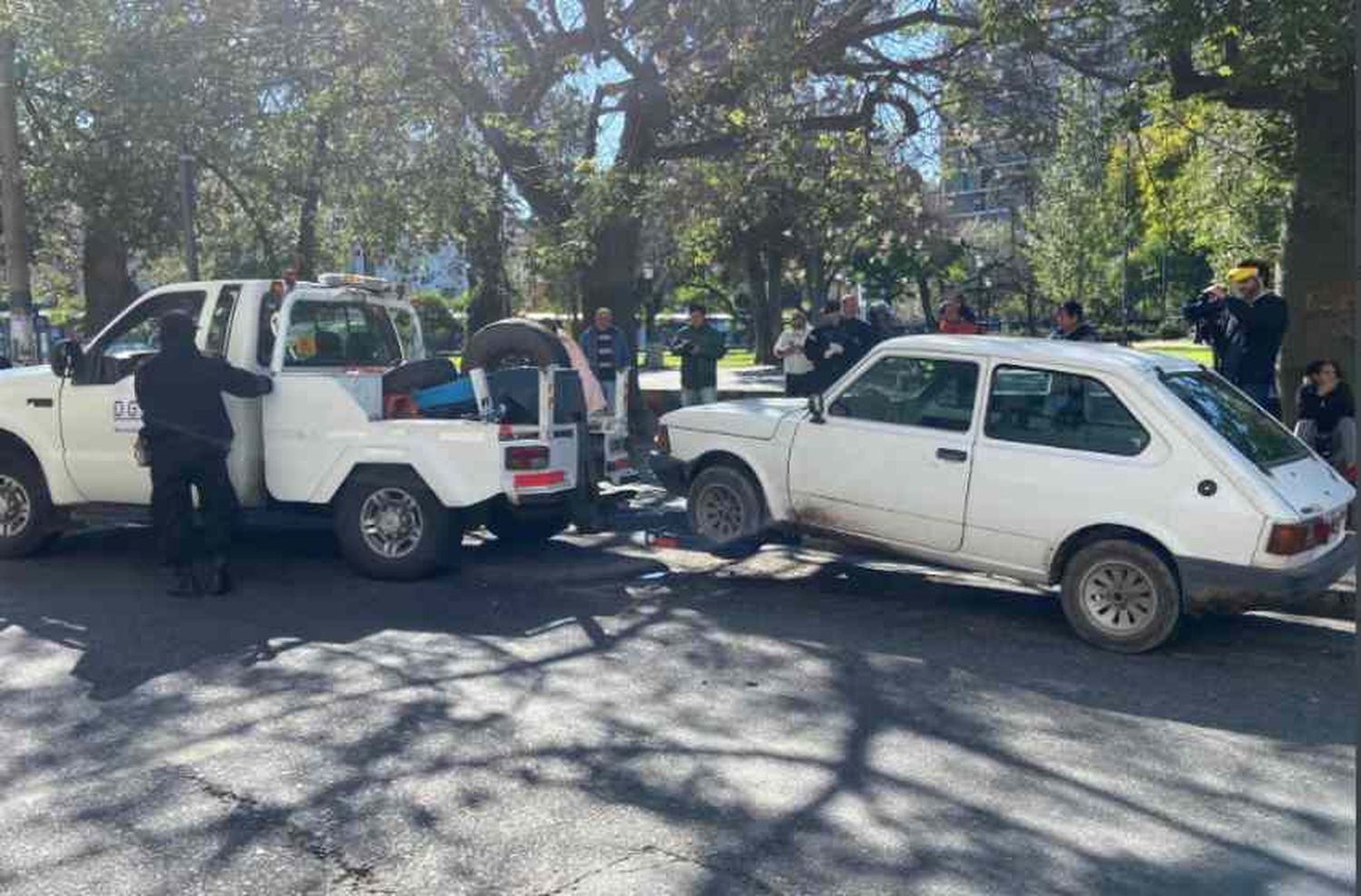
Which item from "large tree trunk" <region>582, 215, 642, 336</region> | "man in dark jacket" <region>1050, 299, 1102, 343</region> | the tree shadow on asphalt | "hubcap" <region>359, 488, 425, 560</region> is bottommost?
the tree shadow on asphalt

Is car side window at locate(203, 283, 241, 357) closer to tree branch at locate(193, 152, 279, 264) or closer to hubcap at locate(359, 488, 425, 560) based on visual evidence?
hubcap at locate(359, 488, 425, 560)

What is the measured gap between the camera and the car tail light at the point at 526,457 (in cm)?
798

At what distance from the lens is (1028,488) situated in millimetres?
7000

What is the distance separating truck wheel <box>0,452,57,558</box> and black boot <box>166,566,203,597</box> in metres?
1.64

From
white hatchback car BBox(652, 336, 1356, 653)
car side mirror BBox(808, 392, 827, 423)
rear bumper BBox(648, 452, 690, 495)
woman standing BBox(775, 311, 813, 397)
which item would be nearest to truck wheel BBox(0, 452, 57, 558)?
rear bumper BBox(648, 452, 690, 495)

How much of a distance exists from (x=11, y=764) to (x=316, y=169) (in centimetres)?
1265

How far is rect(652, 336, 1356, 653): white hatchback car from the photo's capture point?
21.1 feet

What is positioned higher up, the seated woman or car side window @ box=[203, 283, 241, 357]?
car side window @ box=[203, 283, 241, 357]

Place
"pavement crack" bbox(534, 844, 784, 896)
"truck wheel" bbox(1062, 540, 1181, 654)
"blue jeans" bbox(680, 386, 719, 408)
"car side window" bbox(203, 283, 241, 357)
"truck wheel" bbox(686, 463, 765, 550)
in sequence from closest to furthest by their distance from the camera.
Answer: "pavement crack" bbox(534, 844, 784, 896)
"truck wheel" bbox(1062, 540, 1181, 654)
"truck wheel" bbox(686, 463, 765, 550)
"car side window" bbox(203, 283, 241, 357)
"blue jeans" bbox(680, 386, 719, 408)

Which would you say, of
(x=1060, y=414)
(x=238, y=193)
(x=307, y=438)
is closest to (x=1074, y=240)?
(x=238, y=193)

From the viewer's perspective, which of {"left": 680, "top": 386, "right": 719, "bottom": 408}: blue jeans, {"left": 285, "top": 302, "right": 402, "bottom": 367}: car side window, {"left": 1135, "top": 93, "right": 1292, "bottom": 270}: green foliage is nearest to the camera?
{"left": 285, "top": 302, "right": 402, "bottom": 367}: car side window

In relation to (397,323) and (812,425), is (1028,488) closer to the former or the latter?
(812,425)

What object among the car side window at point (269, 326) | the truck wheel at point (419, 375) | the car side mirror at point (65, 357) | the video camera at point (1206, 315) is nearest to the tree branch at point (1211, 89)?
the video camera at point (1206, 315)

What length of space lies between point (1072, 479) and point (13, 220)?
35.4 feet
